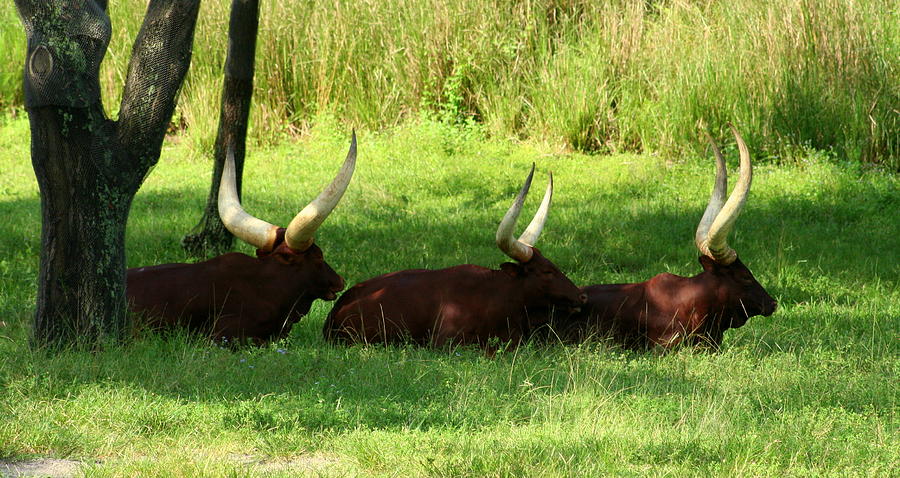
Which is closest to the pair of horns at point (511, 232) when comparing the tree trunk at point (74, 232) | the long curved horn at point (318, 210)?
the long curved horn at point (318, 210)

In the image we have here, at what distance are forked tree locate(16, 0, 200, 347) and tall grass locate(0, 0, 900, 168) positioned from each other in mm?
7327

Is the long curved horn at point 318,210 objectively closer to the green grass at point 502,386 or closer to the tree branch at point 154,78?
the green grass at point 502,386

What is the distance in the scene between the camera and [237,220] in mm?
6039

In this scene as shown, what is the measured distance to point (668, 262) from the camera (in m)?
8.64

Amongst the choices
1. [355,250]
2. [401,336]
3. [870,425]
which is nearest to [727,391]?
[870,425]

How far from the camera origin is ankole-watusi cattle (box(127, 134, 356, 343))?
600 cm

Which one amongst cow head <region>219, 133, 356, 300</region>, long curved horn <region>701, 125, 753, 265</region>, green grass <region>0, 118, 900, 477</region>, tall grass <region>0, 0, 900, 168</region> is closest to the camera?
green grass <region>0, 118, 900, 477</region>

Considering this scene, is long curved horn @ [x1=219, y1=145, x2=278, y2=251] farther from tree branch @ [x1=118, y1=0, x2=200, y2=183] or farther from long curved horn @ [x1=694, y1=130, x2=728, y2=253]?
long curved horn @ [x1=694, y1=130, x2=728, y2=253]

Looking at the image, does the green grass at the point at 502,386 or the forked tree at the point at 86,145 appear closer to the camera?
the green grass at the point at 502,386

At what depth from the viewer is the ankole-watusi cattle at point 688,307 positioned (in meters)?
6.24

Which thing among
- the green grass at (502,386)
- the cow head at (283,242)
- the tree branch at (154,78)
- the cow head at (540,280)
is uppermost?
the tree branch at (154,78)

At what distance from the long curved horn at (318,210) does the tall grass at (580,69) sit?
6770 millimetres

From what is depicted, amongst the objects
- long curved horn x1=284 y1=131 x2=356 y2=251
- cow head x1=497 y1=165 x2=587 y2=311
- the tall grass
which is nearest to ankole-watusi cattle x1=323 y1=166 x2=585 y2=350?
cow head x1=497 y1=165 x2=587 y2=311

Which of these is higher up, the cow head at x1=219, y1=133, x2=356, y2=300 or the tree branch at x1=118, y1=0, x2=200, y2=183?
the tree branch at x1=118, y1=0, x2=200, y2=183
